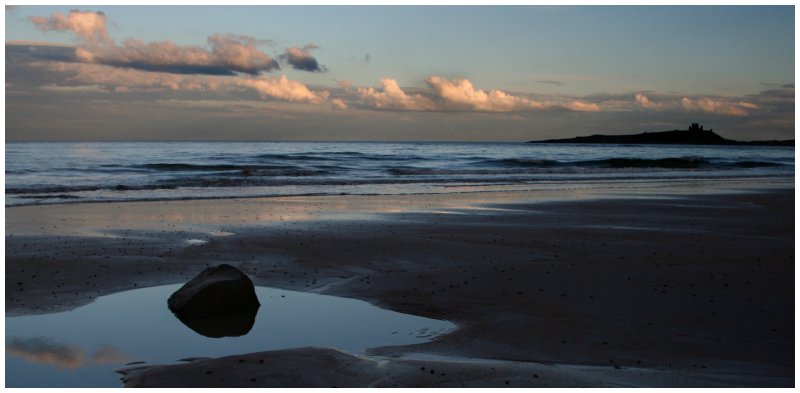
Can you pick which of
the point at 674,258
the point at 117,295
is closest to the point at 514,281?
the point at 674,258

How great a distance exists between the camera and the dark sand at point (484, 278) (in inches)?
199

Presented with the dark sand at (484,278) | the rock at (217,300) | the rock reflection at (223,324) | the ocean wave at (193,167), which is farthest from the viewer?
the ocean wave at (193,167)

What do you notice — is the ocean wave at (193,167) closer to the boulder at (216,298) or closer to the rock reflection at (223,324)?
the boulder at (216,298)

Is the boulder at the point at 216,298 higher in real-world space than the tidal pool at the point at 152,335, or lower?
higher

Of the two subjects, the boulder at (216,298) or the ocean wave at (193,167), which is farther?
the ocean wave at (193,167)

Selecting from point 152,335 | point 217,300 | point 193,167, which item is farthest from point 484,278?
point 193,167

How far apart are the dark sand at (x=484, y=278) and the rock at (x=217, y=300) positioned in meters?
1.07

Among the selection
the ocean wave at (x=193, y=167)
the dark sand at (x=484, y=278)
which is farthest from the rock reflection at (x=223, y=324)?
the ocean wave at (x=193, y=167)

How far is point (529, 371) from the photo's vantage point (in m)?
4.99

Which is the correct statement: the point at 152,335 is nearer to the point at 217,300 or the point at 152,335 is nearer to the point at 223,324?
the point at 223,324

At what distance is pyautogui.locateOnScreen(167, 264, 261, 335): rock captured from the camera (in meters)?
6.54

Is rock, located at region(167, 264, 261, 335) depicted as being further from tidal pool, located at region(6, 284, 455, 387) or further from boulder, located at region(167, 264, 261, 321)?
tidal pool, located at region(6, 284, 455, 387)

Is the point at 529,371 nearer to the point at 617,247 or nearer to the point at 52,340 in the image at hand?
the point at 52,340

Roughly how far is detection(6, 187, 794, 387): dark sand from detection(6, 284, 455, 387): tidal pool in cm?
26
